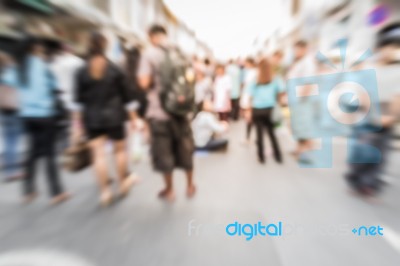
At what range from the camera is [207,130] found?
10.4 feet

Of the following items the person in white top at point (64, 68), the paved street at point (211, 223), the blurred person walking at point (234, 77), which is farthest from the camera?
the blurred person walking at point (234, 77)

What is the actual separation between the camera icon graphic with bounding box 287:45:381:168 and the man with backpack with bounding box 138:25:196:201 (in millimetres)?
1012

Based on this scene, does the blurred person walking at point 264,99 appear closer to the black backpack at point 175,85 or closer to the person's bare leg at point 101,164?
the black backpack at point 175,85

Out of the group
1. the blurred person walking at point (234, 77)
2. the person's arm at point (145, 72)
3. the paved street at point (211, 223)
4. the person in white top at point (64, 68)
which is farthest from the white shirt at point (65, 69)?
the blurred person walking at point (234, 77)

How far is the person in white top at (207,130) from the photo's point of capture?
2.98 meters

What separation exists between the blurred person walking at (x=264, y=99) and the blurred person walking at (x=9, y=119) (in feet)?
8.24

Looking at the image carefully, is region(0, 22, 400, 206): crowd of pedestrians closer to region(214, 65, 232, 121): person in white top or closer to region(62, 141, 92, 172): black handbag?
region(62, 141, 92, 172): black handbag

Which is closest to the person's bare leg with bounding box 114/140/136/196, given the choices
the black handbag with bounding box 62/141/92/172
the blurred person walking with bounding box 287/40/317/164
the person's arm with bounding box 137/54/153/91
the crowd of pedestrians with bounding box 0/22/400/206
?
the crowd of pedestrians with bounding box 0/22/400/206

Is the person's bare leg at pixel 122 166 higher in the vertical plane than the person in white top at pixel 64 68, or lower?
lower

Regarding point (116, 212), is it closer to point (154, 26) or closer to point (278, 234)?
point (278, 234)

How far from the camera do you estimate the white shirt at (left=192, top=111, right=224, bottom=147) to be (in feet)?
9.89

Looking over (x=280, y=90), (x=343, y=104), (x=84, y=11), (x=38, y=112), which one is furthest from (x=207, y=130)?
(x=84, y=11)

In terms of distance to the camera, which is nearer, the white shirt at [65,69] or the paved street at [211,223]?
the paved street at [211,223]

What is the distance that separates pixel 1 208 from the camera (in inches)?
79.4
